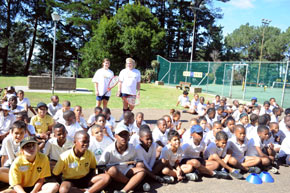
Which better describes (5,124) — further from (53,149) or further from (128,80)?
(128,80)

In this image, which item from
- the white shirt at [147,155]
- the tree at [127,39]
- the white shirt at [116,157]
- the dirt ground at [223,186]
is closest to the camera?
the white shirt at [116,157]

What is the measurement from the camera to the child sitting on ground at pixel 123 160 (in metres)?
3.36

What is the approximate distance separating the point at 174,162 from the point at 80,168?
5.49 ft

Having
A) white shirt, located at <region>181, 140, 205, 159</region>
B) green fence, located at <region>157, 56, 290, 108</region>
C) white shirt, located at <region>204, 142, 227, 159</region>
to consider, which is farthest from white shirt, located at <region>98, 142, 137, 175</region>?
green fence, located at <region>157, 56, 290, 108</region>

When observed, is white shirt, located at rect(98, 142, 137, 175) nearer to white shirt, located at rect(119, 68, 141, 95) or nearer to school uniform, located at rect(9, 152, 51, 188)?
school uniform, located at rect(9, 152, 51, 188)

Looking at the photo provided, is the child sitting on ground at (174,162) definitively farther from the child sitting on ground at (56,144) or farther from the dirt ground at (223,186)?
the child sitting on ground at (56,144)

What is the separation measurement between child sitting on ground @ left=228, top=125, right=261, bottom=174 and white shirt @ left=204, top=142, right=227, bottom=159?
0.63 ft

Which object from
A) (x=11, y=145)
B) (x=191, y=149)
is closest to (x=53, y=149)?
(x=11, y=145)

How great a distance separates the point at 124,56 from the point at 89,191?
2494cm

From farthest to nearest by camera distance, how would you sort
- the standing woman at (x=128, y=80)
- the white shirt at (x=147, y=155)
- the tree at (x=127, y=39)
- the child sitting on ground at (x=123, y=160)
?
the tree at (x=127, y=39)
the standing woman at (x=128, y=80)
the white shirt at (x=147, y=155)
the child sitting on ground at (x=123, y=160)

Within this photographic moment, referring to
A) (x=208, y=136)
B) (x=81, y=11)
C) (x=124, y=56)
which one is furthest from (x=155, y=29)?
(x=208, y=136)

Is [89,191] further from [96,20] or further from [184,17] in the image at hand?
[184,17]

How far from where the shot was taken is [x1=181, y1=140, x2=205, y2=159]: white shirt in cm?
425

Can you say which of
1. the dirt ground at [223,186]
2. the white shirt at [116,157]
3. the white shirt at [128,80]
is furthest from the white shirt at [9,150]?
the white shirt at [128,80]
